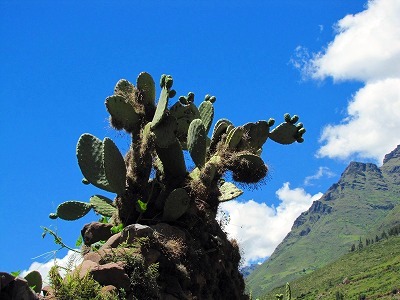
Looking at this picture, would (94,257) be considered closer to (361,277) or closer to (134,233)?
(134,233)

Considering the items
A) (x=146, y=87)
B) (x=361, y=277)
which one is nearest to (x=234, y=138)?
Answer: (x=146, y=87)

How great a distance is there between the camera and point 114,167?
23.8 feet

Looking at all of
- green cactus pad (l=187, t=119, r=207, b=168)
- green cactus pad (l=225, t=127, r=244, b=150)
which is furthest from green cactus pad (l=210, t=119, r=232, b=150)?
green cactus pad (l=187, t=119, r=207, b=168)

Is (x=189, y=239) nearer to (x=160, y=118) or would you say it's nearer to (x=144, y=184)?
(x=144, y=184)

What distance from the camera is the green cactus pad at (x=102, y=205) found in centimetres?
787

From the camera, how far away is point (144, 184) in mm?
7574

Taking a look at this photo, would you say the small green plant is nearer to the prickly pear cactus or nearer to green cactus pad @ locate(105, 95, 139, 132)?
the prickly pear cactus

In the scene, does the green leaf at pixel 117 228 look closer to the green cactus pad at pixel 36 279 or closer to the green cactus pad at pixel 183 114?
the green cactus pad at pixel 36 279

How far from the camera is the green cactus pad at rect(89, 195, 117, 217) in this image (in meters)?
7.87

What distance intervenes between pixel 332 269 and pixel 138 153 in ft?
516

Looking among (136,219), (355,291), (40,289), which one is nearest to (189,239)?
(136,219)

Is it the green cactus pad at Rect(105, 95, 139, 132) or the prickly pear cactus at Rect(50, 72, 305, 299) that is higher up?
the green cactus pad at Rect(105, 95, 139, 132)

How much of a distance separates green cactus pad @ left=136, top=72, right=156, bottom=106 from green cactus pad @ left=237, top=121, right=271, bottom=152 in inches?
62.5

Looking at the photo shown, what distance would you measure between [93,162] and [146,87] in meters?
1.35
